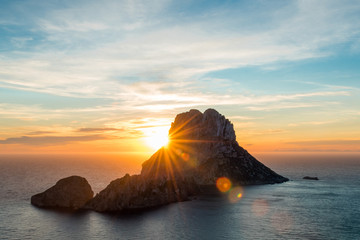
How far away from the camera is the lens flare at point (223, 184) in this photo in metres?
162

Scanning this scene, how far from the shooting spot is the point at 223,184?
6816 inches

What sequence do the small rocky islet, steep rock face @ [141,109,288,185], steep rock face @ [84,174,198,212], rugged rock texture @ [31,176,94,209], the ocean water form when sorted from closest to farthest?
1. the ocean water
2. steep rock face @ [84,174,198,212]
3. the small rocky islet
4. rugged rock texture @ [31,176,94,209]
5. steep rock face @ [141,109,288,185]

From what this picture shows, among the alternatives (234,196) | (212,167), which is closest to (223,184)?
(212,167)

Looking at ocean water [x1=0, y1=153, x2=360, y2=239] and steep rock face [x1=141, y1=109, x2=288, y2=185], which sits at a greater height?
steep rock face [x1=141, y1=109, x2=288, y2=185]

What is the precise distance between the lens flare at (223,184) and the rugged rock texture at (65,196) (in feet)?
248

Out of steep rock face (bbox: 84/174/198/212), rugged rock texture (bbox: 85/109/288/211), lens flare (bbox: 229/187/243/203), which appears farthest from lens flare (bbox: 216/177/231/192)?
steep rock face (bbox: 84/174/198/212)

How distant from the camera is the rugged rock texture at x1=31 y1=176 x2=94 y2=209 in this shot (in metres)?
108

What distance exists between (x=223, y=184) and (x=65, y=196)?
91851 millimetres

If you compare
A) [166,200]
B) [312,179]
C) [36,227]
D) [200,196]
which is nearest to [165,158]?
[200,196]

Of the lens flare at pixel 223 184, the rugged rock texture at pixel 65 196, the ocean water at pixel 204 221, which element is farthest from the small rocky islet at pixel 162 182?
the ocean water at pixel 204 221

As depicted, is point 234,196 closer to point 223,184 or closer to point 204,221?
point 223,184

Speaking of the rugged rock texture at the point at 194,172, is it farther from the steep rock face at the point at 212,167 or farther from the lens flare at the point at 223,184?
the lens flare at the point at 223,184

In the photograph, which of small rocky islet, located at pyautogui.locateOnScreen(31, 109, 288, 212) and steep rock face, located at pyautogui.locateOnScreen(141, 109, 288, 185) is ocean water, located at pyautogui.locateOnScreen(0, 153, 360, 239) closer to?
small rocky islet, located at pyautogui.locateOnScreen(31, 109, 288, 212)

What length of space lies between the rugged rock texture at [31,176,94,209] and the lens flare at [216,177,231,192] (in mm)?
75511
